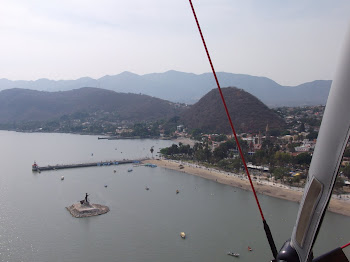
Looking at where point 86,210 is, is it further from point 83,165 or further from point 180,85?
point 180,85

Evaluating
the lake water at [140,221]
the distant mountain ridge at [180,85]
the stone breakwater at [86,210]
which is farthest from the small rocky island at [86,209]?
the distant mountain ridge at [180,85]

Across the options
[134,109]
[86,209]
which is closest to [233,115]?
[134,109]

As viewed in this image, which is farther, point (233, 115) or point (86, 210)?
point (233, 115)

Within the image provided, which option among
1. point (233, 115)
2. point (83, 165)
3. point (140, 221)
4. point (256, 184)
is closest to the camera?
point (140, 221)

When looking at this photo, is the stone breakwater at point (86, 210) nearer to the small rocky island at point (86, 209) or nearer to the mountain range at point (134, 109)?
the small rocky island at point (86, 209)

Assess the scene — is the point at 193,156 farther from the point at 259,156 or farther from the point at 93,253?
the point at 93,253

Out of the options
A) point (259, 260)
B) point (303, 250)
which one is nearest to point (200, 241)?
point (259, 260)

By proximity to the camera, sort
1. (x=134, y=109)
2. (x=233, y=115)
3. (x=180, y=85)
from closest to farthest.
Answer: (x=233, y=115)
(x=134, y=109)
(x=180, y=85)
